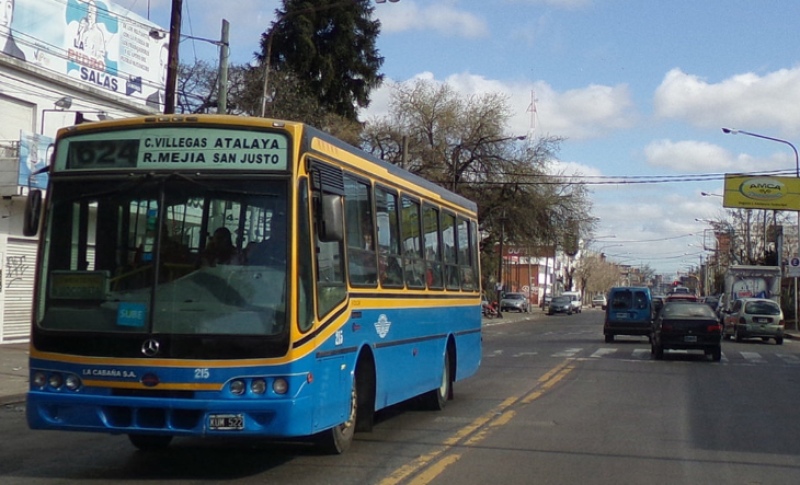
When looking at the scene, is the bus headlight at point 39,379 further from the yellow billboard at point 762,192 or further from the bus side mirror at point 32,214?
the yellow billboard at point 762,192

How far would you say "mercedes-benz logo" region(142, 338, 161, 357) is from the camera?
8070 millimetres

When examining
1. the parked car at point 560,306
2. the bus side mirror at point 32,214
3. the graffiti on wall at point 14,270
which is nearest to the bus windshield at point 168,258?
the bus side mirror at point 32,214

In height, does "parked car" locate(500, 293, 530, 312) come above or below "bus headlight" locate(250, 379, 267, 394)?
above

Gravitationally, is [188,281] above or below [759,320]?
above

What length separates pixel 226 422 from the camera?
8.01 m

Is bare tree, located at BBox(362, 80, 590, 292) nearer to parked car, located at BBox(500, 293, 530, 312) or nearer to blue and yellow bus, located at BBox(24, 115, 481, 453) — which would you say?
parked car, located at BBox(500, 293, 530, 312)

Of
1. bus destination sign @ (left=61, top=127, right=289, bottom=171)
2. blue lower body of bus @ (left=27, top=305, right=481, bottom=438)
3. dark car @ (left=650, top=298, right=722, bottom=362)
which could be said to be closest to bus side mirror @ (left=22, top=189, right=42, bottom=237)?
bus destination sign @ (left=61, top=127, right=289, bottom=171)

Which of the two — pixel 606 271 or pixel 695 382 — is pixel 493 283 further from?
pixel 606 271

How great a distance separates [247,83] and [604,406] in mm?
29914

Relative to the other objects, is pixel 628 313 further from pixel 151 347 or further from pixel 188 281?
pixel 151 347

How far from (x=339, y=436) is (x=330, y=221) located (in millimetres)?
2387

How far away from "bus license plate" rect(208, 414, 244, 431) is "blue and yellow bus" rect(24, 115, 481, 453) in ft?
0.04

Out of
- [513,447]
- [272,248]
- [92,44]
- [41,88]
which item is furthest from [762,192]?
[272,248]

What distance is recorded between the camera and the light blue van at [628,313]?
115 feet
